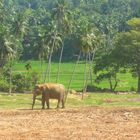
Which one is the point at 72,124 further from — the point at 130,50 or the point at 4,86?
the point at 4,86

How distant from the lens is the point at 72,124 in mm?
25625

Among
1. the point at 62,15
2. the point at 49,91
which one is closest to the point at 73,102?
the point at 49,91

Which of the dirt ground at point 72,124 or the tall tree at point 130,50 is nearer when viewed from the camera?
the dirt ground at point 72,124

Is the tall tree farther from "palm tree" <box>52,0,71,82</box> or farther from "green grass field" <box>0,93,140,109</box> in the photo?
"green grass field" <box>0,93,140,109</box>

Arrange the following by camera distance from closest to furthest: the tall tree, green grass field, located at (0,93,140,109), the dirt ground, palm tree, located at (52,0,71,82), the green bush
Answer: the dirt ground < green grass field, located at (0,93,140,109) < palm tree, located at (52,0,71,82) < the tall tree < the green bush

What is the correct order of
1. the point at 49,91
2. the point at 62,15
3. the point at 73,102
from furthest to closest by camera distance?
the point at 62,15, the point at 73,102, the point at 49,91

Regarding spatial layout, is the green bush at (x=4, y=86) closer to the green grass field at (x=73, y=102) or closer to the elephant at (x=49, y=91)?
the green grass field at (x=73, y=102)

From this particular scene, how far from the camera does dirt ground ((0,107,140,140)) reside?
21.7m

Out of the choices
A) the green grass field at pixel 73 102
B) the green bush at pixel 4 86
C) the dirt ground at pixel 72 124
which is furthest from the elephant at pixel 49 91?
the green bush at pixel 4 86

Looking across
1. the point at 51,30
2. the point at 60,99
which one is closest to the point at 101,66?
the point at 51,30

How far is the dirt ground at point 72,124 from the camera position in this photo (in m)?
21.7

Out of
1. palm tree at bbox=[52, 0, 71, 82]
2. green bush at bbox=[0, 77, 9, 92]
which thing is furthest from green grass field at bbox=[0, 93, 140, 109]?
green bush at bbox=[0, 77, 9, 92]

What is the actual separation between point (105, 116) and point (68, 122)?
3386 mm

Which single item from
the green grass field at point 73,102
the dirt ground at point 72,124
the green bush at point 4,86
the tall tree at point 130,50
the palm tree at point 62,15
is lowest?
the green bush at point 4,86
